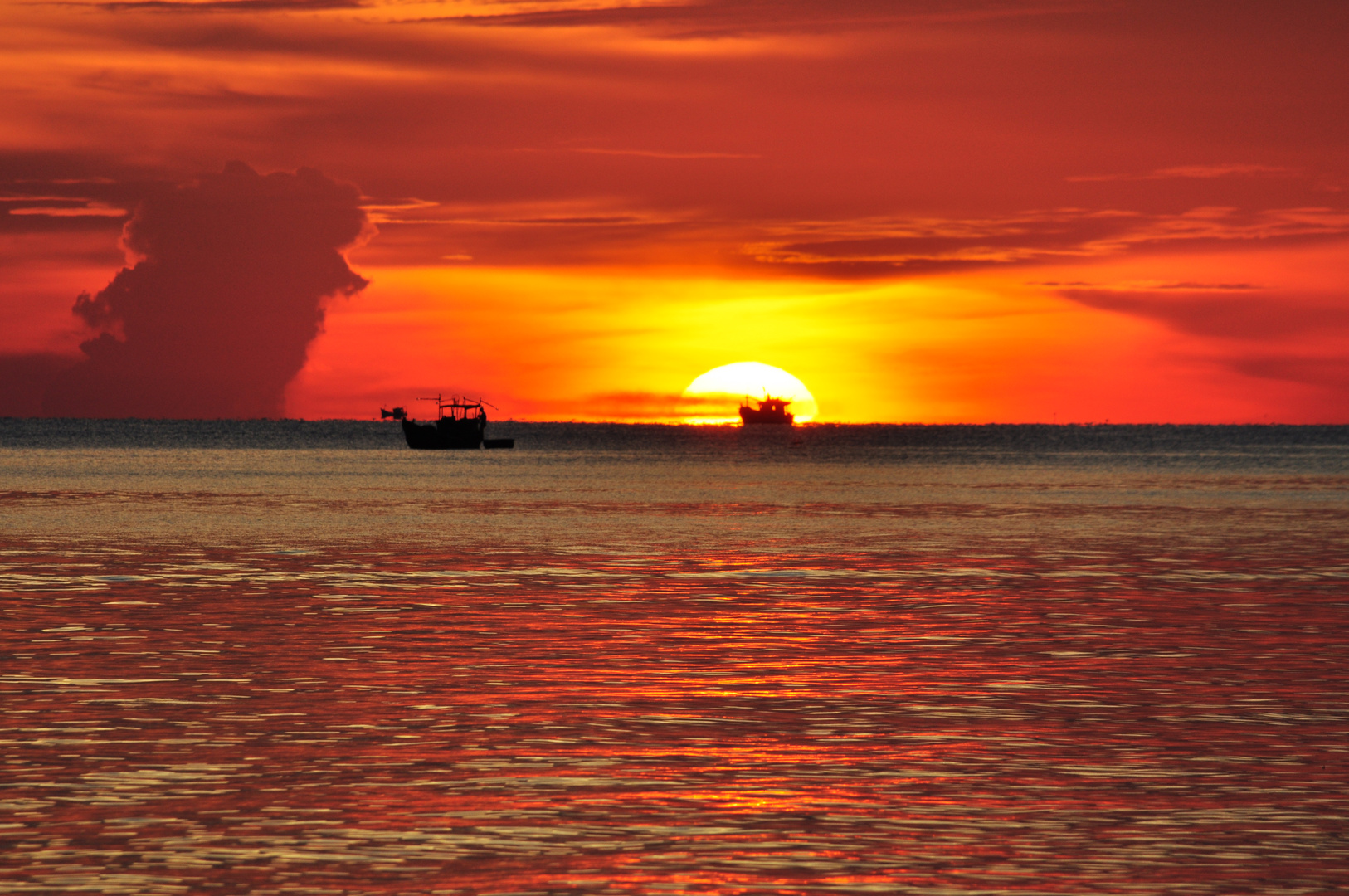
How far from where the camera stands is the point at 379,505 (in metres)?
73.8

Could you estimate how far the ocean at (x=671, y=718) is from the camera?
12.8 m

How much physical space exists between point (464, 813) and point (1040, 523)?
49.9 meters

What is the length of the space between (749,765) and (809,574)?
75.3ft

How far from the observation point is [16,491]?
267 feet

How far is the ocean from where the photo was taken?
12797mm

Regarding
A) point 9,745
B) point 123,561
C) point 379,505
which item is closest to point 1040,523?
point 379,505

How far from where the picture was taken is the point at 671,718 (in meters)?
18.9

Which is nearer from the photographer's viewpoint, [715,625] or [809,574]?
[715,625]

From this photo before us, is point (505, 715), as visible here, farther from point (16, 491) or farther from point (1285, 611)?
point (16, 491)

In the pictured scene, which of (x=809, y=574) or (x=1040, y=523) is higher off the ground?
(x=1040, y=523)

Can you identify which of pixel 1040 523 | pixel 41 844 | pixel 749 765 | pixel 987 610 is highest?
pixel 1040 523

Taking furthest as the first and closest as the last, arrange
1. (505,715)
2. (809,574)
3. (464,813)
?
(809,574) → (505,715) → (464,813)

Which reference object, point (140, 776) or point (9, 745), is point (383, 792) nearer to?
point (140, 776)

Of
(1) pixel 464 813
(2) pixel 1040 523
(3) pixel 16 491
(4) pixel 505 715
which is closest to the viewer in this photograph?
(1) pixel 464 813
